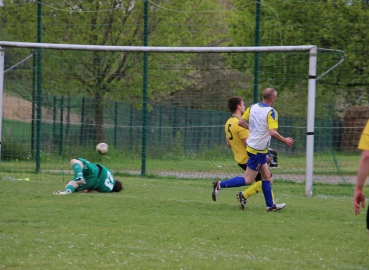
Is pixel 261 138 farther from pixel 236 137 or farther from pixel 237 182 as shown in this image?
pixel 236 137

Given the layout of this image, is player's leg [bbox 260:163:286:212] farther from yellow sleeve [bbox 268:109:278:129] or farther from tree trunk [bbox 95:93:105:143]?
tree trunk [bbox 95:93:105:143]

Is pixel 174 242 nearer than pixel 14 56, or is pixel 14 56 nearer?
pixel 174 242

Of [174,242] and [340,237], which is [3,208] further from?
[340,237]

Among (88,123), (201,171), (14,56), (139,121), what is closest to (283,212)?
(201,171)

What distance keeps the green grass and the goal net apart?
362 cm

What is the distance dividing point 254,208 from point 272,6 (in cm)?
992

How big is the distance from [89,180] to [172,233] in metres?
4.13

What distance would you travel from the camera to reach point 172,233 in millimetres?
7480

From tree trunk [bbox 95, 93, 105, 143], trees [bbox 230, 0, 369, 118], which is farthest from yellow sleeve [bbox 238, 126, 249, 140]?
trees [bbox 230, 0, 369, 118]

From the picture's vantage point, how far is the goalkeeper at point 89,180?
10883 millimetres

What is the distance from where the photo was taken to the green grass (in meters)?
6.05

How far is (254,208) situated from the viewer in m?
10.0

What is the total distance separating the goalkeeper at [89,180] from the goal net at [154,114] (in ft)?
11.5

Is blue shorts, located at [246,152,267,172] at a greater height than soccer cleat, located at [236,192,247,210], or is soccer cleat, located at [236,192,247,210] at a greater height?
blue shorts, located at [246,152,267,172]
